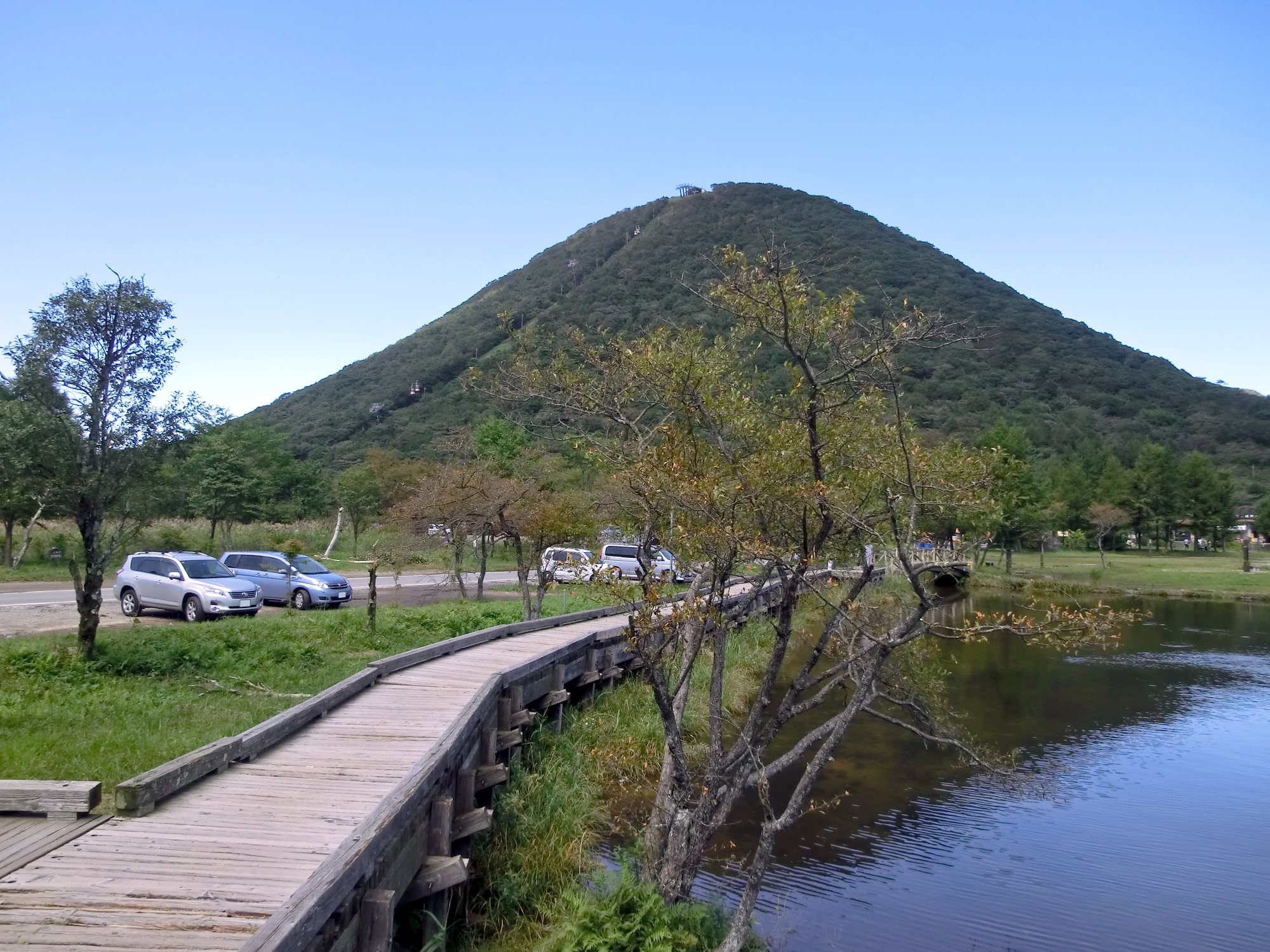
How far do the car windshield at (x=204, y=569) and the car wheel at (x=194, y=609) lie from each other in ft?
1.87

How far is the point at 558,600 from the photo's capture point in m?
28.5

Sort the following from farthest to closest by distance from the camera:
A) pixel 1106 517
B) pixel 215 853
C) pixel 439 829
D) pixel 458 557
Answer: pixel 1106 517 < pixel 458 557 < pixel 439 829 < pixel 215 853

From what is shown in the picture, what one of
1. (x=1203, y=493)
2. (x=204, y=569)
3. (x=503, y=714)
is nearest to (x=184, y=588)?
(x=204, y=569)

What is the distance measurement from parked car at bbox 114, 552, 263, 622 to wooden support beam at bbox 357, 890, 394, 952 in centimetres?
1662

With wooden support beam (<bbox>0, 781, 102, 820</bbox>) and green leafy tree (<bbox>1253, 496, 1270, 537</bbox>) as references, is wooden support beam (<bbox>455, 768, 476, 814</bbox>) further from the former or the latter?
green leafy tree (<bbox>1253, 496, 1270, 537</bbox>)

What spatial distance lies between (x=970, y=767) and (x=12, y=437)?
1417 cm

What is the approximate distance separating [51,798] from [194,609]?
15413mm

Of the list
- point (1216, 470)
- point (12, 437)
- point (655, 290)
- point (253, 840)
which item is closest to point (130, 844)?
point (253, 840)

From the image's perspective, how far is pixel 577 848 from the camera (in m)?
9.98

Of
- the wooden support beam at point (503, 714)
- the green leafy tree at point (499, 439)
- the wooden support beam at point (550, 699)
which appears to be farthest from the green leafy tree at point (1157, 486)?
the wooden support beam at point (503, 714)

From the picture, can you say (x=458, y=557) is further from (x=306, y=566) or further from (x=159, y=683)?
(x=159, y=683)

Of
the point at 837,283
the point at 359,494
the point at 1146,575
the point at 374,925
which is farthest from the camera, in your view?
the point at 837,283

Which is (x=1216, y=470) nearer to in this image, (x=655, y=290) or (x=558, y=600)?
(x=655, y=290)

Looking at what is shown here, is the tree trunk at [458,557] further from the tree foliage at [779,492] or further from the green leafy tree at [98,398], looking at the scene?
the tree foliage at [779,492]
